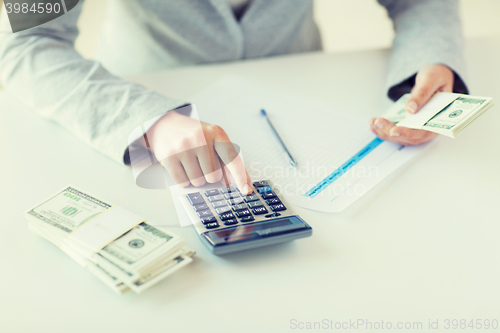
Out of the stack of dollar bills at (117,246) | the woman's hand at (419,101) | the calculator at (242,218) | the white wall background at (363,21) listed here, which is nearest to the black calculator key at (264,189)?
the calculator at (242,218)

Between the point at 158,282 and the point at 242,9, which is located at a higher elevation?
the point at 242,9

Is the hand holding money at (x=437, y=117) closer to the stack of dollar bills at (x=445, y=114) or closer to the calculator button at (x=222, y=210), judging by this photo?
the stack of dollar bills at (x=445, y=114)

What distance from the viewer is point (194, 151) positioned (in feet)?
1.68

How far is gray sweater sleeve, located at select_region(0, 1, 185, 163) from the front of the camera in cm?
56

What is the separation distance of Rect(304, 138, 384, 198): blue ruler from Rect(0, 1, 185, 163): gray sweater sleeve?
246 mm

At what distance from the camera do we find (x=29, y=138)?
23.5 inches

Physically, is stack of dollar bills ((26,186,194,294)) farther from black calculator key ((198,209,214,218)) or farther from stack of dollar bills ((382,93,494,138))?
stack of dollar bills ((382,93,494,138))

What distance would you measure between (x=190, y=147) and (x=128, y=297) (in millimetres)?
221

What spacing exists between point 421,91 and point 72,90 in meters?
0.57

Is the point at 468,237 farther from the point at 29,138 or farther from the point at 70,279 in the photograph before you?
the point at 29,138

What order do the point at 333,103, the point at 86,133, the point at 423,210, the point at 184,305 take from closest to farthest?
the point at 184,305 < the point at 423,210 < the point at 86,133 < the point at 333,103

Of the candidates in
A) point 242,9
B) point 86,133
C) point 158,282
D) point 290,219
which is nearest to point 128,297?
point 158,282

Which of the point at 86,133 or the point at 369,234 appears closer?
the point at 369,234

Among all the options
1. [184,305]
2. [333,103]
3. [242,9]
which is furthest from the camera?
[242,9]
